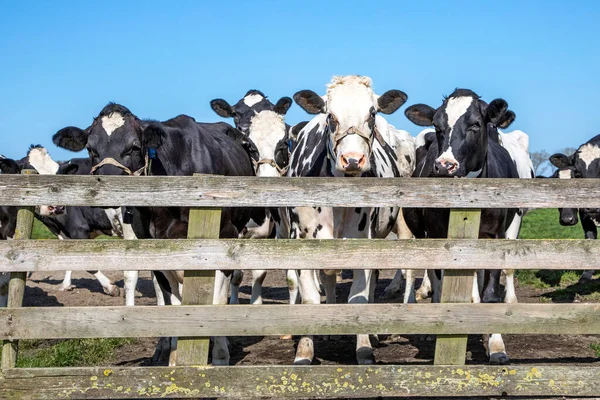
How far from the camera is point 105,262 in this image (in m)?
5.49

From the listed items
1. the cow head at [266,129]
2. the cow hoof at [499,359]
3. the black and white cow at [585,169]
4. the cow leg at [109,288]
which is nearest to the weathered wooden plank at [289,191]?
the cow hoof at [499,359]

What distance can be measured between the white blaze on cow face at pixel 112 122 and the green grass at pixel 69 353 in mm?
2396

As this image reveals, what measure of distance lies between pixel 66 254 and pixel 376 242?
2177 millimetres

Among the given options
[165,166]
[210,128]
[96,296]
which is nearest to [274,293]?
[96,296]

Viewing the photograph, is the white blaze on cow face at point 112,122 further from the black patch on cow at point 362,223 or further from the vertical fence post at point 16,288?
the black patch on cow at point 362,223

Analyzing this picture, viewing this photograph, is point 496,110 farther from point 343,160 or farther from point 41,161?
point 41,161

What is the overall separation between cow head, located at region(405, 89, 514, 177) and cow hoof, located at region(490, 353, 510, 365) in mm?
1778

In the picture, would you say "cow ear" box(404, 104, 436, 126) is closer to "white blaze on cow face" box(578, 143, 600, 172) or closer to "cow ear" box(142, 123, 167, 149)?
"cow ear" box(142, 123, 167, 149)

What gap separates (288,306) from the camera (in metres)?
5.56

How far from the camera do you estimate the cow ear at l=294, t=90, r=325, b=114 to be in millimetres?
8070

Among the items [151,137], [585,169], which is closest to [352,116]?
[151,137]

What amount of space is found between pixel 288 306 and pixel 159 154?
286 cm

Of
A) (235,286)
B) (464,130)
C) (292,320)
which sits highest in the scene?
(464,130)

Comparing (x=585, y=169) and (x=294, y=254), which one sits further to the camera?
(x=585, y=169)
